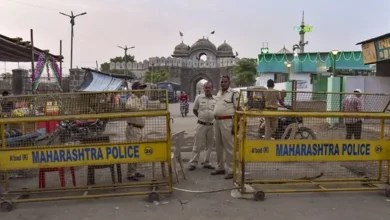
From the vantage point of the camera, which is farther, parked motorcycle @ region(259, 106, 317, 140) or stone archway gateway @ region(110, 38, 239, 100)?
stone archway gateway @ region(110, 38, 239, 100)

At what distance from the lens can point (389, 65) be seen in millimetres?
14383

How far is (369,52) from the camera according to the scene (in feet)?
44.6

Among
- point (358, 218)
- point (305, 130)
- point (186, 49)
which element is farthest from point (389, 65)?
point (186, 49)

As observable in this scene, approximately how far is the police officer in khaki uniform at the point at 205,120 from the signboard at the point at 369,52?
29.8ft

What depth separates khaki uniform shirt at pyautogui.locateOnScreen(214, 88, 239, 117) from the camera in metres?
6.16

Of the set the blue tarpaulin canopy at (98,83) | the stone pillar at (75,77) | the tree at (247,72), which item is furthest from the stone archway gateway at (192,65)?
the blue tarpaulin canopy at (98,83)

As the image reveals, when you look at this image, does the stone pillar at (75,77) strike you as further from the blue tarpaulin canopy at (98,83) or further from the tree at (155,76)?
the tree at (155,76)

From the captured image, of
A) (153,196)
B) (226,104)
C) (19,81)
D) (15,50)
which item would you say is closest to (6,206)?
(153,196)

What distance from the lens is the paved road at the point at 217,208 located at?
4.38m

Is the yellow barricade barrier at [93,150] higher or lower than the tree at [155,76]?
lower

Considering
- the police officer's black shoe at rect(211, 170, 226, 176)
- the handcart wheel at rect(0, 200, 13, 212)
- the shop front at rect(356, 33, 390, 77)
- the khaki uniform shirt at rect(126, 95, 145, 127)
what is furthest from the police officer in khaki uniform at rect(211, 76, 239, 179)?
the shop front at rect(356, 33, 390, 77)

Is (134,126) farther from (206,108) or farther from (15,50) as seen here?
(15,50)

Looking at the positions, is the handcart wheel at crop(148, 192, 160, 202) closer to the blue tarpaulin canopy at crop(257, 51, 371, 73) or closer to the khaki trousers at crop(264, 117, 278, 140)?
the khaki trousers at crop(264, 117, 278, 140)

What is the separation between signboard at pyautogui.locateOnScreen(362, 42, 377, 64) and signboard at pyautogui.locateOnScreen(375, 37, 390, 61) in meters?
0.25
